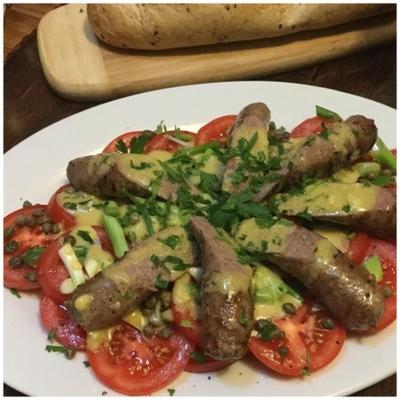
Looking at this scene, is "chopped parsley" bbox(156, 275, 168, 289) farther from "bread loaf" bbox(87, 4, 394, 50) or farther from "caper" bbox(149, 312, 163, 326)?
"bread loaf" bbox(87, 4, 394, 50)

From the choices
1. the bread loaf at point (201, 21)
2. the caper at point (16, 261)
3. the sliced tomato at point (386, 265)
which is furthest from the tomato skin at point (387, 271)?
the bread loaf at point (201, 21)

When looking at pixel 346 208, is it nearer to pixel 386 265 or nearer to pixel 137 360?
pixel 386 265

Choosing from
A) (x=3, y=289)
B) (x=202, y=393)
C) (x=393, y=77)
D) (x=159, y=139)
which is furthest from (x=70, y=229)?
(x=393, y=77)

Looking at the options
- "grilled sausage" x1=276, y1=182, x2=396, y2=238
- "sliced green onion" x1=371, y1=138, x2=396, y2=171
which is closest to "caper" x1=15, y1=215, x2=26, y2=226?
"grilled sausage" x1=276, y1=182, x2=396, y2=238

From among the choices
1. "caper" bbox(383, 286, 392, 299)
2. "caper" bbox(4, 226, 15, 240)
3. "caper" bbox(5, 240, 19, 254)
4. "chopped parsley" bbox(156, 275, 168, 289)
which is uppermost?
"caper" bbox(4, 226, 15, 240)

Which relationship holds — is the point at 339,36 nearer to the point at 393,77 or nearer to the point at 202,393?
the point at 393,77

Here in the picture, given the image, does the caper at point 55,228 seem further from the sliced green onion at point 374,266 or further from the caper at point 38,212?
the sliced green onion at point 374,266
